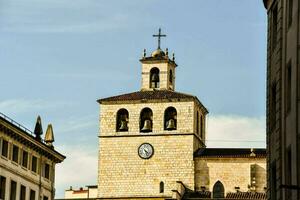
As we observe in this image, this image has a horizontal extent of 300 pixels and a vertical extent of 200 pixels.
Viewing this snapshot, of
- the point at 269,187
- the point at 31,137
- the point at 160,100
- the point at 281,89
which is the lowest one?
the point at 269,187

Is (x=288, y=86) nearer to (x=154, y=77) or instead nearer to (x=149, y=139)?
(x=149, y=139)

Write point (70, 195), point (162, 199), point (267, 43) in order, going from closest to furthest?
point (267, 43)
point (162, 199)
point (70, 195)

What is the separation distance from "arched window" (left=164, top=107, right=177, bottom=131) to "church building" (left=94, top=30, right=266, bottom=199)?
93mm

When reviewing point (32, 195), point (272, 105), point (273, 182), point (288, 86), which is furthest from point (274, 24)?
point (32, 195)

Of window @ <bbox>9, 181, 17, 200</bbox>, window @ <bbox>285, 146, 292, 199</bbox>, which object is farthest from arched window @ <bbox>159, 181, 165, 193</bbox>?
window @ <bbox>285, 146, 292, 199</bbox>

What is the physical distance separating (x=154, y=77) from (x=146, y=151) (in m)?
7.43

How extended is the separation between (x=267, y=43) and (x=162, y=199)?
67003 mm

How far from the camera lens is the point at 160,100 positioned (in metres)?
107

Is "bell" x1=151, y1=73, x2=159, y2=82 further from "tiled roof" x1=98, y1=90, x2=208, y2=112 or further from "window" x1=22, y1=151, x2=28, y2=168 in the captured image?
"window" x1=22, y1=151, x2=28, y2=168

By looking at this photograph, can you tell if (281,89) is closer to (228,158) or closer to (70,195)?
(228,158)

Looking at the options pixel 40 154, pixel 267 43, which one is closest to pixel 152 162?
pixel 40 154

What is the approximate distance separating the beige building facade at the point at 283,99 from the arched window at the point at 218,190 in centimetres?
6833

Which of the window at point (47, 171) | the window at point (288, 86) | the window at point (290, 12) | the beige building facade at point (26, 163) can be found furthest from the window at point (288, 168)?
the window at point (47, 171)

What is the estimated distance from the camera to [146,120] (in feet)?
354
